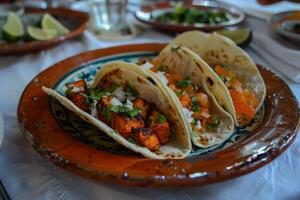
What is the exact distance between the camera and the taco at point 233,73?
4.15 ft

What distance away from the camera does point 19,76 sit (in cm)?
170

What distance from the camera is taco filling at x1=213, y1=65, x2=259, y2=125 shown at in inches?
49.4

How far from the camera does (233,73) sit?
1444 millimetres

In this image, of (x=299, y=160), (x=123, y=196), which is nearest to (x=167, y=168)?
(x=123, y=196)

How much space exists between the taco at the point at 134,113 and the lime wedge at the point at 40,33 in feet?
2.31

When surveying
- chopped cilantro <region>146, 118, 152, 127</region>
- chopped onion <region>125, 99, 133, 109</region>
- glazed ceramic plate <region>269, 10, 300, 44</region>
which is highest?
glazed ceramic plate <region>269, 10, 300, 44</region>

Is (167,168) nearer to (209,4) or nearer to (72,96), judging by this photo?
(72,96)

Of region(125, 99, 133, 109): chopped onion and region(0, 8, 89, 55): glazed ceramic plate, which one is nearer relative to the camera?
region(125, 99, 133, 109): chopped onion

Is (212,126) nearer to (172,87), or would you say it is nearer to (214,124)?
(214,124)

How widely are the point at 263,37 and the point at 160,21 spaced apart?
60 centimetres

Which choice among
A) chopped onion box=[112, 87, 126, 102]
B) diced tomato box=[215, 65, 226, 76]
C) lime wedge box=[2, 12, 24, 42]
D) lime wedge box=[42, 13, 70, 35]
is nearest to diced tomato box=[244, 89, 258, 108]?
diced tomato box=[215, 65, 226, 76]

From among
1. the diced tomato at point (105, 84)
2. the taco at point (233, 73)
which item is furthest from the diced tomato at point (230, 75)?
the diced tomato at point (105, 84)

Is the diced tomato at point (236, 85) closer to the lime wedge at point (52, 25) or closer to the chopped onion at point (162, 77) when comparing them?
the chopped onion at point (162, 77)

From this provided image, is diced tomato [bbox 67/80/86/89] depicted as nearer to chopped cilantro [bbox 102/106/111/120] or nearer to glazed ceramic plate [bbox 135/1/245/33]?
chopped cilantro [bbox 102/106/111/120]
